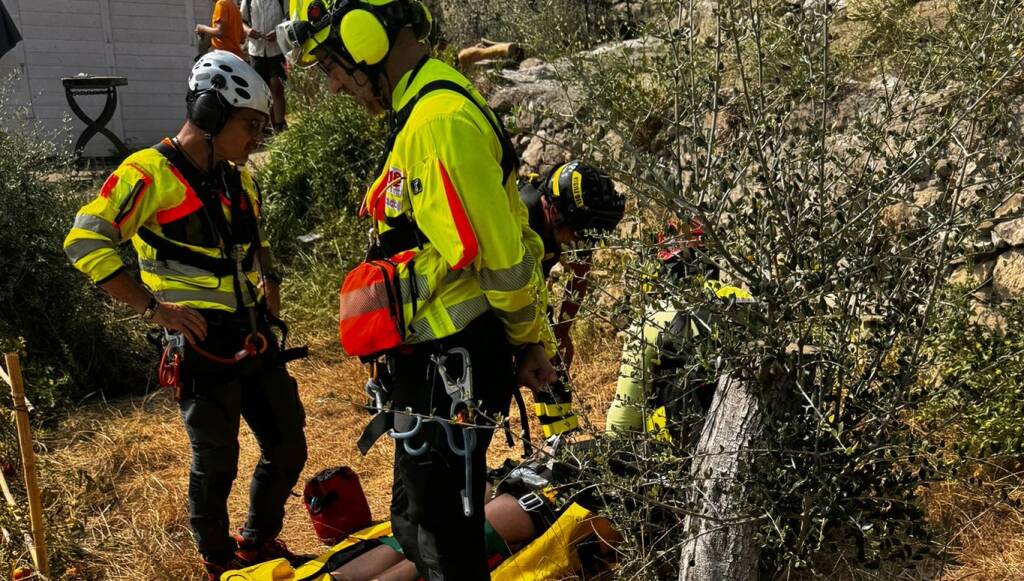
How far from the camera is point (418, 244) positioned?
264cm

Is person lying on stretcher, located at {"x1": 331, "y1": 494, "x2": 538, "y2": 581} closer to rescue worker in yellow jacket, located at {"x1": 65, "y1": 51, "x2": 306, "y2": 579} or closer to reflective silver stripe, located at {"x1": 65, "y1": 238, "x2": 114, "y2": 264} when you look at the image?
rescue worker in yellow jacket, located at {"x1": 65, "y1": 51, "x2": 306, "y2": 579}

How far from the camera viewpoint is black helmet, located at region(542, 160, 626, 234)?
403 cm

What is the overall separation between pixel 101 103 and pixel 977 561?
1525 cm

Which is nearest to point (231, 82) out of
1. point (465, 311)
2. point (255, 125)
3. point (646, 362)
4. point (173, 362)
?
point (255, 125)

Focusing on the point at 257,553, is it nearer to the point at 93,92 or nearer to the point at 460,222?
the point at 460,222

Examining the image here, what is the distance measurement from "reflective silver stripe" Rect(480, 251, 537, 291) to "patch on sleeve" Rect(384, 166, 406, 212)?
325 millimetres

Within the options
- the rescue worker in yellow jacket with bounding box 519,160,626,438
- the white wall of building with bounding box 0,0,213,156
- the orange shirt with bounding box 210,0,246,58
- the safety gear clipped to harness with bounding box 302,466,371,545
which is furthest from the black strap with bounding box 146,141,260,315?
the white wall of building with bounding box 0,0,213,156

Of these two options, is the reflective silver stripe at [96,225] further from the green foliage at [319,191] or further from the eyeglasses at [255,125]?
the green foliage at [319,191]

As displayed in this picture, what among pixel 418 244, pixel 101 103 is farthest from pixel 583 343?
pixel 101 103

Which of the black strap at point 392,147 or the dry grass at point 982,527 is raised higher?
the black strap at point 392,147

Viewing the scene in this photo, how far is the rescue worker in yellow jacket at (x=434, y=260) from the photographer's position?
2.44 meters

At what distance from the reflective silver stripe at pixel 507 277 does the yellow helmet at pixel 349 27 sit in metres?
0.76

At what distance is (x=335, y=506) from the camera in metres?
4.04

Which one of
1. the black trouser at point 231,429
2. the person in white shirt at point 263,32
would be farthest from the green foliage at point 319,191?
the black trouser at point 231,429
